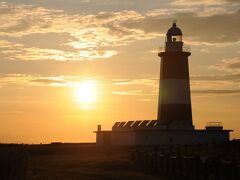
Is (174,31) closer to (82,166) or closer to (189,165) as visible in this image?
(82,166)

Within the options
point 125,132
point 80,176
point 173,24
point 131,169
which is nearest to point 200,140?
point 125,132

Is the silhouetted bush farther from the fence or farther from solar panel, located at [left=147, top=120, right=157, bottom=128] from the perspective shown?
solar panel, located at [left=147, top=120, right=157, bottom=128]

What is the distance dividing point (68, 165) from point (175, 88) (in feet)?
63.9

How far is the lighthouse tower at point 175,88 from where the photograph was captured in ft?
177

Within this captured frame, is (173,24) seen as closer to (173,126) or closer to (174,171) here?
(173,126)

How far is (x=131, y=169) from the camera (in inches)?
1316

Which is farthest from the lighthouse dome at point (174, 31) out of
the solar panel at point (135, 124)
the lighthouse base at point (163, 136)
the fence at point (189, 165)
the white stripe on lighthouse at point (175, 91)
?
the fence at point (189, 165)

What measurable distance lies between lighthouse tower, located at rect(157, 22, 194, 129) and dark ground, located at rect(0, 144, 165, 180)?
7367 mm

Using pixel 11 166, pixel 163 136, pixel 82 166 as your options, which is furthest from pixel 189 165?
pixel 163 136

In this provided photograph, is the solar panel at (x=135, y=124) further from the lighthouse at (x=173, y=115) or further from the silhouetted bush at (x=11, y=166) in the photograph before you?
the silhouetted bush at (x=11, y=166)

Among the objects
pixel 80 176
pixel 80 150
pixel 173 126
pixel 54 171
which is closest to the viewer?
pixel 80 176

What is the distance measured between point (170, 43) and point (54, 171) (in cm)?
2519

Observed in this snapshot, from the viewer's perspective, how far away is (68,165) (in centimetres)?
3672

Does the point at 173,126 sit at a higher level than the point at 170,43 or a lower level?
lower
